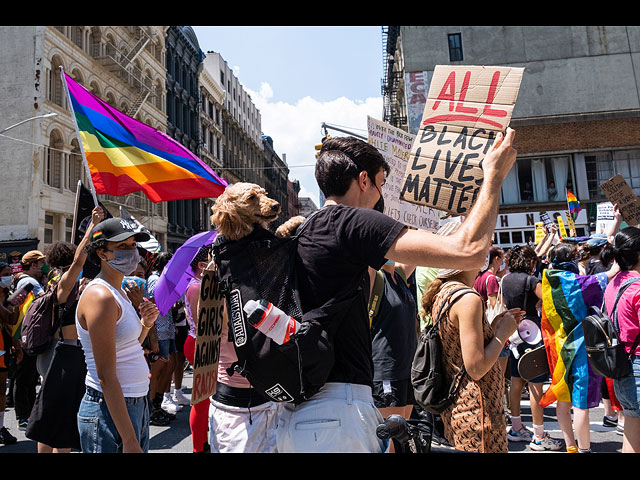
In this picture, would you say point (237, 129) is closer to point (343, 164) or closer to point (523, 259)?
point (523, 259)

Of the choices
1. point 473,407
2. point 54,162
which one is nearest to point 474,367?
point 473,407

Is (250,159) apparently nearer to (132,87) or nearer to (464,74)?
(132,87)

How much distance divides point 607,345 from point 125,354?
3.55 m

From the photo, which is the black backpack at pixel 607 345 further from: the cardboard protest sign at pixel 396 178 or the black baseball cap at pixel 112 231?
the black baseball cap at pixel 112 231

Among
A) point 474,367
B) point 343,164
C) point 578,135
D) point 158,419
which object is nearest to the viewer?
point 343,164

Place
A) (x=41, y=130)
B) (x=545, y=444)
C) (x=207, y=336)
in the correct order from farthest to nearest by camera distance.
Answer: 1. (x=41, y=130)
2. (x=545, y=444)
3. (x=207, y=336)

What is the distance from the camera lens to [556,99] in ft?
110

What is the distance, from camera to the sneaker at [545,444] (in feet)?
19.1

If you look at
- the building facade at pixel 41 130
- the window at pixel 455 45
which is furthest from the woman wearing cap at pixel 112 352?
the window at pixel 455 45

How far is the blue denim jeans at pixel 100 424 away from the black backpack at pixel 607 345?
3420mm

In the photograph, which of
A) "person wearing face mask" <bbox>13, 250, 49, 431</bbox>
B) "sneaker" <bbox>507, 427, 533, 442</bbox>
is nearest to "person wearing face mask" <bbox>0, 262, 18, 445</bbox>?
"person wearing face mask" <bbox>13, 250, 49, 431</bbox>

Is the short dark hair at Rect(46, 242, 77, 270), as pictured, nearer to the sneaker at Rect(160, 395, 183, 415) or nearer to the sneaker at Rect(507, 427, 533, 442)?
the sneaker at Rect(160, 395, 183, 415)

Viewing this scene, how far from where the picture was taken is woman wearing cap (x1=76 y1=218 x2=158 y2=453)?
2.80m

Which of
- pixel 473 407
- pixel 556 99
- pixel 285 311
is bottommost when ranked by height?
pixel 473 407
